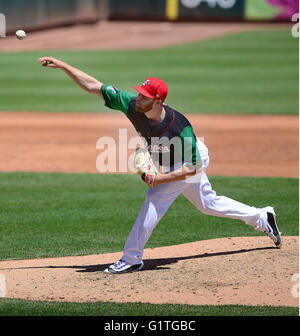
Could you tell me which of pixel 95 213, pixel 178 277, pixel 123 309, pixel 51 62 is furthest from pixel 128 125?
pixel 123 309

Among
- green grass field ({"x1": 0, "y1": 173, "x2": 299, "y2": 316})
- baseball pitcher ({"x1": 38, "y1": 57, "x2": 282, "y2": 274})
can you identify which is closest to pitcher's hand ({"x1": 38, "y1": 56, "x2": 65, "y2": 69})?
baseball pitcher ({"x1": 38, "y1": 57, "x2": 282, "y2": 274})

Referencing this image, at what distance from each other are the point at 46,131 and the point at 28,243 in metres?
7.23

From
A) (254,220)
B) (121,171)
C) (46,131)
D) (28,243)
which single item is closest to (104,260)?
(28,243)

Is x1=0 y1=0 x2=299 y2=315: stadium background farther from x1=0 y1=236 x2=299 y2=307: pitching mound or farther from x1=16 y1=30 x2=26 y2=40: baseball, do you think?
x1=16 y1=30 x2=26 y2=40: baseball

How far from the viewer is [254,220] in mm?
7867

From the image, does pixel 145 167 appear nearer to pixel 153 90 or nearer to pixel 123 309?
pixel 153 90

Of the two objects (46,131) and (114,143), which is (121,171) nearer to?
(114,143)

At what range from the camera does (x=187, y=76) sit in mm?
23141

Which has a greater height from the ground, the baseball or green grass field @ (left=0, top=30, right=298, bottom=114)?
the baseball

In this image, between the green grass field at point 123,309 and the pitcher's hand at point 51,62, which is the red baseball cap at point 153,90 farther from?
the green grass field at point 123,309

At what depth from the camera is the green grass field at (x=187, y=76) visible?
62.1 feet

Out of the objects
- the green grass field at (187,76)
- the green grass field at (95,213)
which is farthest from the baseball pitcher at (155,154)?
the green grass field at (187,76)

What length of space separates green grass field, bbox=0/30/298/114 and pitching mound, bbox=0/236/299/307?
1034cm

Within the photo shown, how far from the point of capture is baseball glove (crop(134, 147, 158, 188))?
6.86 metres
